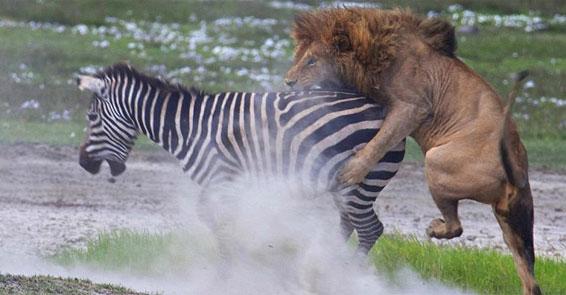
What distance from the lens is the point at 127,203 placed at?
44.3ft

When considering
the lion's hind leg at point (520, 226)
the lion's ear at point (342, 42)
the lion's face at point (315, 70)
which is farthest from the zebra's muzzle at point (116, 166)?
the lion's hind leg at point (520, 226)

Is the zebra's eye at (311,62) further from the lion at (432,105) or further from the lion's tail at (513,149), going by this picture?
the lion's tail at (513,149)

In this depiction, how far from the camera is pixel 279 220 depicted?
31.5 ft

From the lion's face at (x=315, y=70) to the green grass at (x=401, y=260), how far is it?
1.66 meters

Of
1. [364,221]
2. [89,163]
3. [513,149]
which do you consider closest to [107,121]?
[89,163]

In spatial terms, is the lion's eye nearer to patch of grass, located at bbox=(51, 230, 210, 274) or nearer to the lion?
the lion

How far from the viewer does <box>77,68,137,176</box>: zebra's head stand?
9625 mm

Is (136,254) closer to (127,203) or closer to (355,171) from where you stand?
(355,171)

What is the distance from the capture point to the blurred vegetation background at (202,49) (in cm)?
1864

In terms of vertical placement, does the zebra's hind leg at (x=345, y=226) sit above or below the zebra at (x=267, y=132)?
below

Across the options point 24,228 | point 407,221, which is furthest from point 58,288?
point 407,221

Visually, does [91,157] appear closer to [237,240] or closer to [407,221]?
[237,240]

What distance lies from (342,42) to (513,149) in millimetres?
1298

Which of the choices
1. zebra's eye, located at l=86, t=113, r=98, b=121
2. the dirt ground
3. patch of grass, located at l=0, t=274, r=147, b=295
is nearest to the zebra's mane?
zebra's eye, located at l=86, t=113, r=98, b=121
